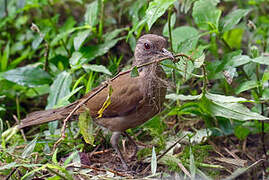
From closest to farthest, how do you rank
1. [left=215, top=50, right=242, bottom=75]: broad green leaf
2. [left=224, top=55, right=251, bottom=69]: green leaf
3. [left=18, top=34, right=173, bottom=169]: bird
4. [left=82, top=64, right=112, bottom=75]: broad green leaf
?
[left=18, top=34, right=173, bottom=169]: bird → [left=224, top=55, right=251, bottom=69]: green leaf → [left=215, top=50, right=242, bottom=75]: broad green leaf → [left=82, top=64, right=112, bottom=75]: broad green leaf

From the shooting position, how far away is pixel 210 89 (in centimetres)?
430

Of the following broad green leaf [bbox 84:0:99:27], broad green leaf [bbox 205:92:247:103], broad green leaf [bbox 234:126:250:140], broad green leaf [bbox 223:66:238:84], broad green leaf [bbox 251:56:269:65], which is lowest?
broad green leaf [bbox 234:126:250:140]

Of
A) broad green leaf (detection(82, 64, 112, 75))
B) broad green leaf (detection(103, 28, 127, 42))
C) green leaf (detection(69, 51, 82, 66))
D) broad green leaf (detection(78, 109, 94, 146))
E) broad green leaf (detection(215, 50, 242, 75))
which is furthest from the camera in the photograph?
broad green leaf (detection(103, 28, 127, 42))

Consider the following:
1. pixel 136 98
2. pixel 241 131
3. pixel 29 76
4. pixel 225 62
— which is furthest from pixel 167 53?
pixel 29 76

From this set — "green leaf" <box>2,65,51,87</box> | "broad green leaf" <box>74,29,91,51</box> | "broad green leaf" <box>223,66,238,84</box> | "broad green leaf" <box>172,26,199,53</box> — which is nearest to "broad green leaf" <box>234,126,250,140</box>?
"broad green leaf" <box>223,66,238,84</box>

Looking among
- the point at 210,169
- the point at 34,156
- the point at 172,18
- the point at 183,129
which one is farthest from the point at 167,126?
the point at 34,156

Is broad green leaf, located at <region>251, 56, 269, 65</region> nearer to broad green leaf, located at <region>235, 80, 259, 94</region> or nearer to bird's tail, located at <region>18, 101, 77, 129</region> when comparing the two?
broad green leaf, located at <region>235, 80, 259, 94</region>

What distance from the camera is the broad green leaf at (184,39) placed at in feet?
13.1

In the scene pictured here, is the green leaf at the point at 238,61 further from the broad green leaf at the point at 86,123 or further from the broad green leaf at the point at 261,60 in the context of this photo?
the broad green leaf at the point at 86,123

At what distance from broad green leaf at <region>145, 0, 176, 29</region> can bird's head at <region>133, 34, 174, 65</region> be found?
0.38 m

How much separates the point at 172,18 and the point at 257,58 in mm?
1045

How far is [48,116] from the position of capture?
406 cm

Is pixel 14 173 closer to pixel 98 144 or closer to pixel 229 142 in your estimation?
pixel 98 144

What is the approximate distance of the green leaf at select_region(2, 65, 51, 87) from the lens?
14.8 feet
